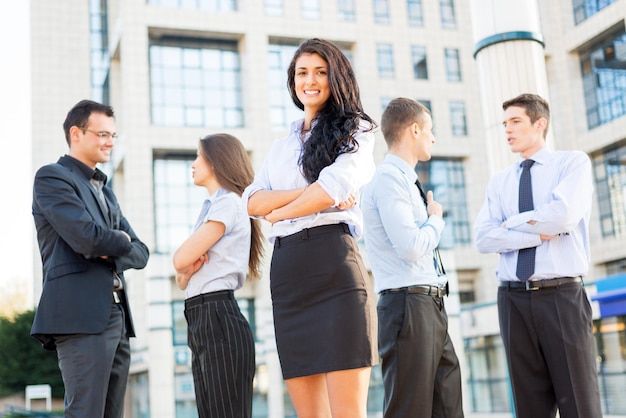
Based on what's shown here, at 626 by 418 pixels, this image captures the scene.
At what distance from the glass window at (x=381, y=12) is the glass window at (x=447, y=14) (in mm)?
2996

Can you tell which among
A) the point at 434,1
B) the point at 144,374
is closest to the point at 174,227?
the point at 144,374

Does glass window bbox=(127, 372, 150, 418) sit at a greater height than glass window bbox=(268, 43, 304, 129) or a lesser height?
lesser

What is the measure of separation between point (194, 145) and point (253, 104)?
3081mm

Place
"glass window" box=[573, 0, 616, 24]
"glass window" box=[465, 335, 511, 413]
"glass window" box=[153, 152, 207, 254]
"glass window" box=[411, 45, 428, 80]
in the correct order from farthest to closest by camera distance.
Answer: "glass window" box=[411, 45, 428, 80] < "glass window" box=[153, 152, 207, 254] < "glass window" box=[573, 0, 616, 24] < "glass window" box=[465, 335, 511, 413]

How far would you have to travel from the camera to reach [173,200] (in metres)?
31.1

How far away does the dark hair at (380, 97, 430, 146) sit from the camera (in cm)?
362

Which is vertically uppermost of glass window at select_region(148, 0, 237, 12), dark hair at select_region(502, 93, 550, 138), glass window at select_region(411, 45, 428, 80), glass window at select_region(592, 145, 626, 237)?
glass window at select_region(148, 0, 237, 12)

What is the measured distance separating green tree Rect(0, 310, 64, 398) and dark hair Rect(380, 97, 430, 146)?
38172mm

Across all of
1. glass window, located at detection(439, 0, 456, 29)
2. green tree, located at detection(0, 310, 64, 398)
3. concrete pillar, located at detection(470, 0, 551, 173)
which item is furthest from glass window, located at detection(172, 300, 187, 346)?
concrete pillar, located at detection(470, 0, 551, 173)

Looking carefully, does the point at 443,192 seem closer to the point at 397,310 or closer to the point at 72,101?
the point at 72,101

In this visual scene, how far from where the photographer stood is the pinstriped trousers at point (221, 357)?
362 centimetres

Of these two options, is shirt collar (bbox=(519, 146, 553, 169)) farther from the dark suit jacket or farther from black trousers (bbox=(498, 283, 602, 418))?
the dark suit jacket

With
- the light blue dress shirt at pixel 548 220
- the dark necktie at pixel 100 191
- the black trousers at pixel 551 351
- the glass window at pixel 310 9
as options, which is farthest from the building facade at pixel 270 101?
the dark necktie at pixel 100 191

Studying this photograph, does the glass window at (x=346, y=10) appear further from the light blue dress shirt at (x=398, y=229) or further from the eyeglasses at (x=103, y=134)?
the light blue dress shirt at (x=398, y=229)
